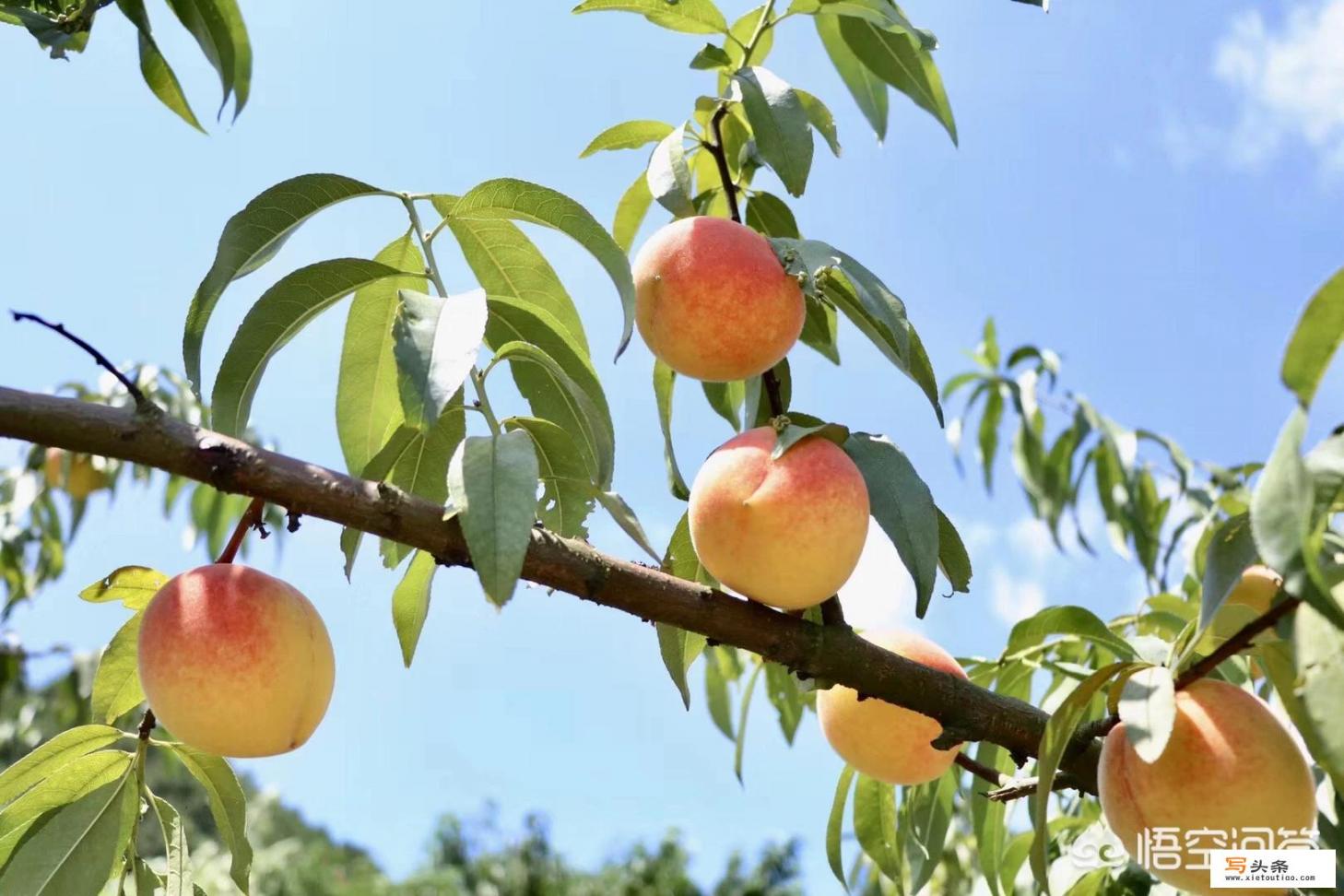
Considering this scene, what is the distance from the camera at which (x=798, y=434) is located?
1071 millimetres

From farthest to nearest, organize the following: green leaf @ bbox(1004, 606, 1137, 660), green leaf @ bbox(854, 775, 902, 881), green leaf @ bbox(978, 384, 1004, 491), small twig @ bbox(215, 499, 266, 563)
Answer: green leaf @ bbox(978, 384, 1004, 491) → green leaf @ bbox(854, 775, 902, 881) → green leaf @ bbox(1004, 606, 1137, 660) → small twig @ bbox(215, 499, 266, 563)

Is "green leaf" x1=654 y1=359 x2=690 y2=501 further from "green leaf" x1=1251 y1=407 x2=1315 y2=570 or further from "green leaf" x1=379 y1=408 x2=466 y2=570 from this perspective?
"green leaf" x1=1251 y1=407 x2=1315 y2=570

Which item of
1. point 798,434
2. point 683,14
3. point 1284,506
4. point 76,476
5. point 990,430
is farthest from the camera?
point 76,476

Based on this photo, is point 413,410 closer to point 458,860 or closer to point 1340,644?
point 1340,644

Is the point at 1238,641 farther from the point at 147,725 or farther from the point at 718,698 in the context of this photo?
the point at 718,698

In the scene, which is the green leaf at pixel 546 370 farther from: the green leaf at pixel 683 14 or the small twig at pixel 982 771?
the small twig at pixel 982 771

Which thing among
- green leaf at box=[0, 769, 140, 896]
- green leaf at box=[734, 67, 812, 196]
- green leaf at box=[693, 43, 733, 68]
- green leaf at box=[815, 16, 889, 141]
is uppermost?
green leaf at box=[815, 16, 889, 141]

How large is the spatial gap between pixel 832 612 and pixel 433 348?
1.50 feet

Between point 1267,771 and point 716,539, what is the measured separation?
49 centimetres

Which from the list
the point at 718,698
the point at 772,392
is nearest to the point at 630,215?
the point at 772,392

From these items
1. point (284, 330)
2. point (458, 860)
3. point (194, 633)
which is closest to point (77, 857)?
point (194, 633)

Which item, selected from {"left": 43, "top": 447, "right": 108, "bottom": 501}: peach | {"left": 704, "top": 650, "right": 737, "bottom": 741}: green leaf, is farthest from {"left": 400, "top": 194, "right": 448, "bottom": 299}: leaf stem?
{"left": 43, "top": 447, "right": 108, "bottom": 501}: peach

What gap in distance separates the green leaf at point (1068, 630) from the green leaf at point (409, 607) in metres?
0.66

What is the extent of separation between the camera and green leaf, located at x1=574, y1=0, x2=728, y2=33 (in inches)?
54.4
